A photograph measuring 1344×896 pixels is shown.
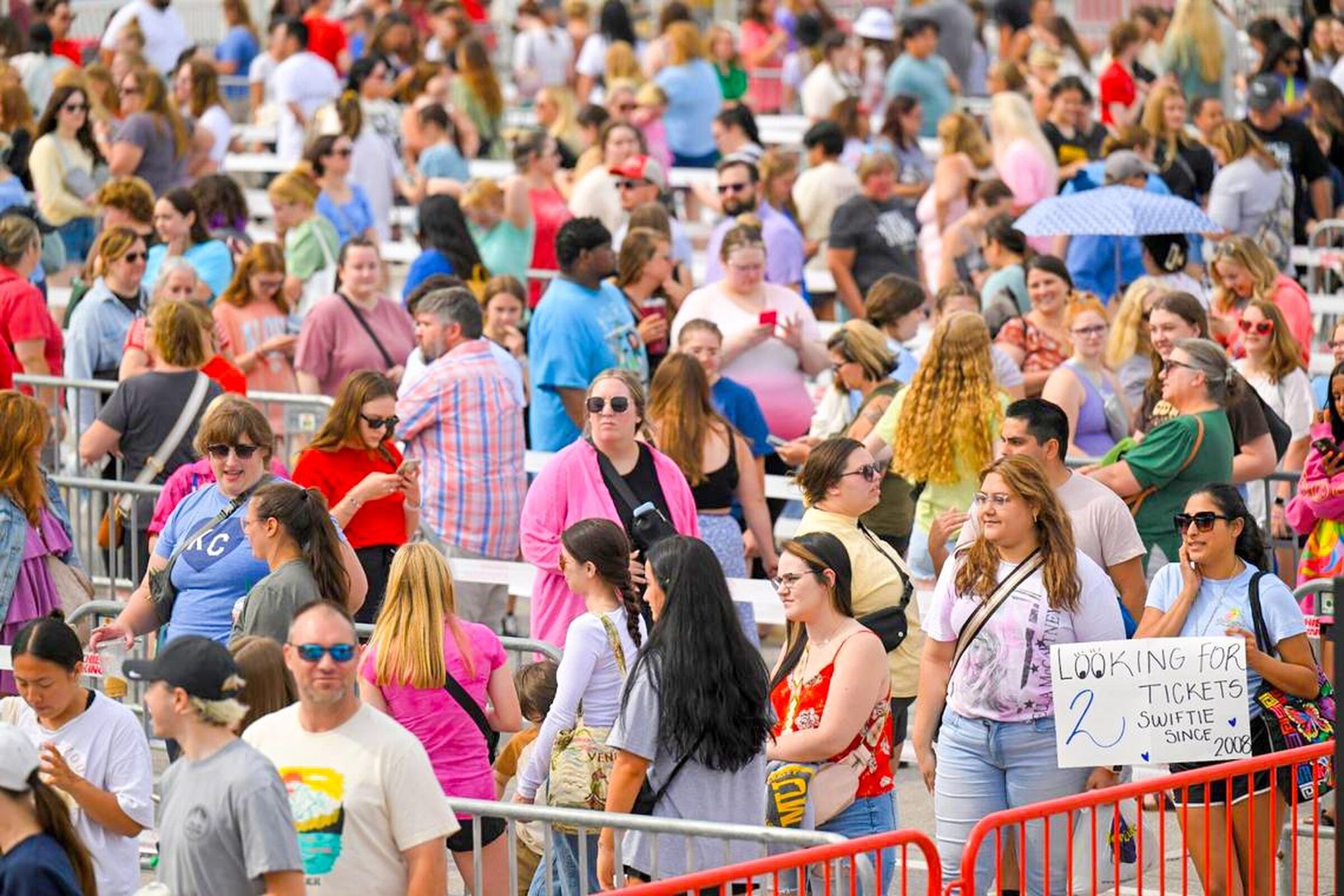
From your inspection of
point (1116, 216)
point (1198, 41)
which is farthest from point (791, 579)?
point (1198, 41)

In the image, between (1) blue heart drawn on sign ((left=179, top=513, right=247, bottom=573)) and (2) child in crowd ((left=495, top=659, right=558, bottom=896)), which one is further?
(1) blue heart drawn on sign ((left=179, top=513, right=247, bottom=573))

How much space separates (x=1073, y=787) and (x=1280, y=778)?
70 cm

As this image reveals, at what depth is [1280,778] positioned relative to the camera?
816 centimetres

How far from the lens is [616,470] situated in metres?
9.51

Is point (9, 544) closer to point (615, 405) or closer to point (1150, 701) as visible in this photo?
point (615, 405)

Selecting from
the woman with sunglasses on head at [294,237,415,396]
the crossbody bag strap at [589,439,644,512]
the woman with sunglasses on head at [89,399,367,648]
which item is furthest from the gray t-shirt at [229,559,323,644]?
the woman with sunglasses on head at [294,237,415,396]

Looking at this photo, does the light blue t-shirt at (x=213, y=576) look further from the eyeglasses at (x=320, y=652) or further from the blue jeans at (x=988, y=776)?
the blue jeans at (x=988, y=776)

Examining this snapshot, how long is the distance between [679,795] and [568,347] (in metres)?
4.72

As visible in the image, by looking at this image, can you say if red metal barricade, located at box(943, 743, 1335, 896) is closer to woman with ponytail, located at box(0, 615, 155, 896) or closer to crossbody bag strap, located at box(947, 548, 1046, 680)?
crossbody bag strap, located at box(947, 548, 1046, 680)

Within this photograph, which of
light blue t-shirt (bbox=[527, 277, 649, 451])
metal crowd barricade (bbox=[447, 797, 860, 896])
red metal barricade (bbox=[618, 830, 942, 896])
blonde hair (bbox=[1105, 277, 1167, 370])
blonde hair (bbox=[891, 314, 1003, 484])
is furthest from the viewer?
blonde hair (bbox=[1105, 277, 1167, 370])

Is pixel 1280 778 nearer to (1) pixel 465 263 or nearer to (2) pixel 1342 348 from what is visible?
(2) pixel 1342 348

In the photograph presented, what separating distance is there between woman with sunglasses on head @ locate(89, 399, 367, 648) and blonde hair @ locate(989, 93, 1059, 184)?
9.37 metres

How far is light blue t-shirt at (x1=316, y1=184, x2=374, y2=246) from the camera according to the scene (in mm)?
15547

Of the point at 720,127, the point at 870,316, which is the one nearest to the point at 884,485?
the point at 870,316
